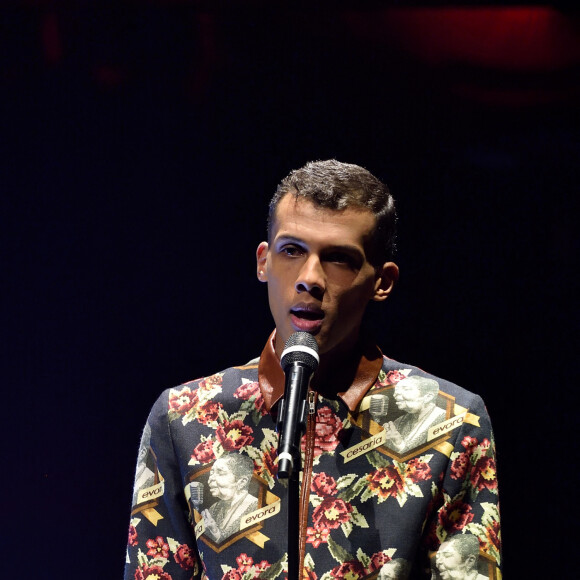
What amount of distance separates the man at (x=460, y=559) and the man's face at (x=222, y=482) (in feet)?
1.51

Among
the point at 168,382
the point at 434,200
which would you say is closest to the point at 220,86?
the point at 434,200

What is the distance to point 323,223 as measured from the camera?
5.64 feet

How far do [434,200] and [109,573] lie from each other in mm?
1524

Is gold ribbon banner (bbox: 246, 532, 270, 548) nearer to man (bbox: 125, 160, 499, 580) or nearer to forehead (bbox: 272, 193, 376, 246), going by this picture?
man (bbox: 125, 160, 499, 580)

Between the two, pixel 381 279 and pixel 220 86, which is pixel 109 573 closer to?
pixel 381 279

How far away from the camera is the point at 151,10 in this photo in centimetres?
252

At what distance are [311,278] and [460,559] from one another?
654 mm

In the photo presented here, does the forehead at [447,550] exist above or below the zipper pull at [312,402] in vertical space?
below

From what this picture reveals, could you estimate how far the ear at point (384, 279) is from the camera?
1.82 meters

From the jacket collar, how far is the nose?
0.79ft

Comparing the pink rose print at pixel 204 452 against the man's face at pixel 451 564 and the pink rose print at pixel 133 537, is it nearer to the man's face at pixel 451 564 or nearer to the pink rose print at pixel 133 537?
the pink rose print at pixel 133 537

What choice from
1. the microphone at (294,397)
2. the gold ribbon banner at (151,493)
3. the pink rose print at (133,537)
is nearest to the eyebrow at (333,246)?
the microphone at (294,397)

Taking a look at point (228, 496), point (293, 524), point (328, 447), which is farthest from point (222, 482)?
point (293, 524)

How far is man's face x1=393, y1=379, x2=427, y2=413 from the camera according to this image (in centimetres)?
181
